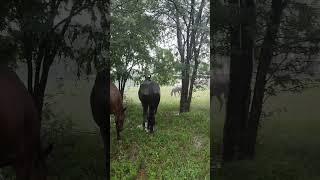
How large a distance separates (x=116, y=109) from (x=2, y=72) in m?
1.04

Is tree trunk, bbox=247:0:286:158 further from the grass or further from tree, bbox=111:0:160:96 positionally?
tree, bbox=111:0:160:96

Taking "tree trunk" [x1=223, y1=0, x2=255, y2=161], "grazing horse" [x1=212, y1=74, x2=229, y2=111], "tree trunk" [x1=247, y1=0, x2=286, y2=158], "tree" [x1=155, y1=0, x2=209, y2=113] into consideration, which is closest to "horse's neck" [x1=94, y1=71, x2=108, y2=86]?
"tree" [x1=155, y1=0, x2=209, y2=113]

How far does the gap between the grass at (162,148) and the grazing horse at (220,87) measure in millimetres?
348

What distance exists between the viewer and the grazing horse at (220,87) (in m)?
3.16

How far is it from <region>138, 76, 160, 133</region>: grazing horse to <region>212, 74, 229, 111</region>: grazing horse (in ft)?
1.79

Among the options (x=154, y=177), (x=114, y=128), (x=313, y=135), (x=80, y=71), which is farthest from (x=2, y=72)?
(x=313, y=135)

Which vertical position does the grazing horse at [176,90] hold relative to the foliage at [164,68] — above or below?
below

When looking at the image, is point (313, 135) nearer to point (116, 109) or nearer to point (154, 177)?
point (154, 177)

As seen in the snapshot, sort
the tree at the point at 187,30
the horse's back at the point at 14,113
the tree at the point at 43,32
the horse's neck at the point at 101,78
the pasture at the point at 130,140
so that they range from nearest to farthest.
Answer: the horse's back at the point at 14,113, the tree at the point at 43,32, the pasture at the point at 130,140, the horse's neck at the point at 101,78, the tree at the point at 187,30

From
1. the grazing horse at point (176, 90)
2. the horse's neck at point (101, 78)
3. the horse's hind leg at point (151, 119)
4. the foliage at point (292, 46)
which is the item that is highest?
the foliage at point (292, 46)

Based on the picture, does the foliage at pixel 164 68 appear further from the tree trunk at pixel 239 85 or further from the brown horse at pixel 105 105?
the tree trunk at pixel 239 85

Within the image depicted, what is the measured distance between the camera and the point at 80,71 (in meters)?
3.19

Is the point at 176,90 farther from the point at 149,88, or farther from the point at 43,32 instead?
the point at 43,32

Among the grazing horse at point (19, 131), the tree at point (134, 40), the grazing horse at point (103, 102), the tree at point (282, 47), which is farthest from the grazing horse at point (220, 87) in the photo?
the grazing horse at point (19, 131)
